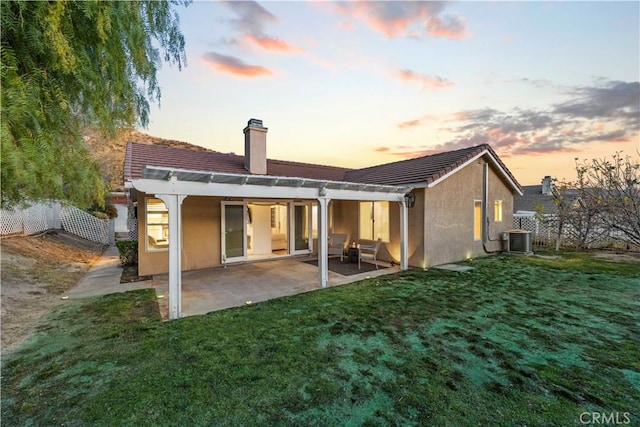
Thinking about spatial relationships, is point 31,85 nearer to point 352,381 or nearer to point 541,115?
point 352,381

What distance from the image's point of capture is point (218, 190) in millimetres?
5871

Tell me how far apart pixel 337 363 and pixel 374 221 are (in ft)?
26.2

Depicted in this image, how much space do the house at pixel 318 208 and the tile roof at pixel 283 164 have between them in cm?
4

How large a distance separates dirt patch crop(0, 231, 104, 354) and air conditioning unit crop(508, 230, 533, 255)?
15812 mm

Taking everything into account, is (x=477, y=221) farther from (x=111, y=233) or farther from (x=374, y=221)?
(x=111, y=233)

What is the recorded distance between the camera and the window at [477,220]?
38.5 feet

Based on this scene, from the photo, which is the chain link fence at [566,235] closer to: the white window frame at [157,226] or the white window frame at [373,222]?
the white window frame at [373,222]

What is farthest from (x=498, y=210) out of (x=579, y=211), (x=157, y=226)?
(x=157, y=226)

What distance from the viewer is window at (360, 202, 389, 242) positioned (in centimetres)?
1074

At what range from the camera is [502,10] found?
9070 mm

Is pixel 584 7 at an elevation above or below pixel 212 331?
above

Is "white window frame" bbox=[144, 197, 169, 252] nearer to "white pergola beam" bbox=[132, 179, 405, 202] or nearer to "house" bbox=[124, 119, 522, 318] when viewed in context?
"house" bbox=[124, 119, 522, 318]

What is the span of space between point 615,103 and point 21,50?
68.0 ft

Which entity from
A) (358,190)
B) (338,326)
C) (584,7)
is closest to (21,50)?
(338,326)
